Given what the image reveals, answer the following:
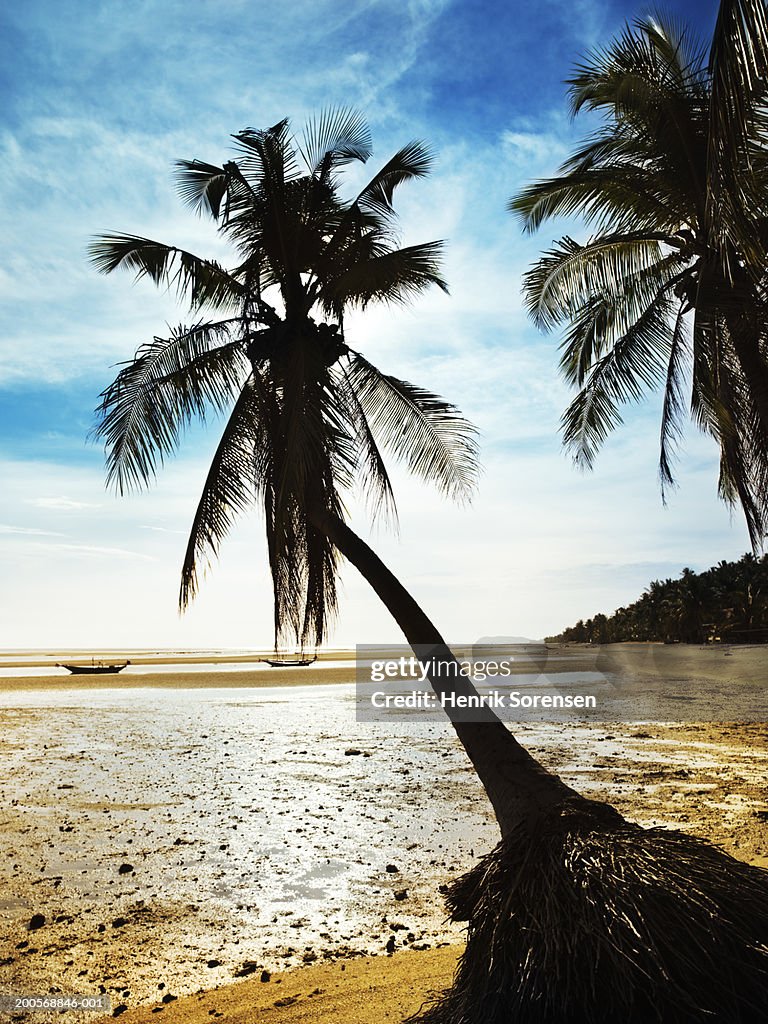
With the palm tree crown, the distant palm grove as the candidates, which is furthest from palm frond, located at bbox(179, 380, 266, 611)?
the distant palm grove

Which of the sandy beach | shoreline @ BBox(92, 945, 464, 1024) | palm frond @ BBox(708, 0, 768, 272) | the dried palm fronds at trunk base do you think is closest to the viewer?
palm frond @ BBox(708, 0, 768, 272)

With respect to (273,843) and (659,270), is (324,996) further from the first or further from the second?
(659,270)

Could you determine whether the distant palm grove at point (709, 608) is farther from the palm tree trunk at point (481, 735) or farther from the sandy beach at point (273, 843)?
the palm tree trunk at point (481, 735)

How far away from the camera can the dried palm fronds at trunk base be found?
3090 mm

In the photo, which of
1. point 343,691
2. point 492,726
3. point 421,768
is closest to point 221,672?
point 343,691

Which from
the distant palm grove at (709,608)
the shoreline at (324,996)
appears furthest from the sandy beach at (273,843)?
the distant palm grove at (709,608)

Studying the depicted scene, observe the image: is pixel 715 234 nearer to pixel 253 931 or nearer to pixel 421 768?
pixel 253 931

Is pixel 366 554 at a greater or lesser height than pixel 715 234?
lesser

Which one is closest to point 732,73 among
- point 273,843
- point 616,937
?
point 616,937

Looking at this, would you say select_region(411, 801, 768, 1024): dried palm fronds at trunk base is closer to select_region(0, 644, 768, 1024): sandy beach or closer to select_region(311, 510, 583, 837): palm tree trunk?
select_region(311, 510, 583, 837): palm tree trunk

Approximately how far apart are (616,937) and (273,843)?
6.44 m

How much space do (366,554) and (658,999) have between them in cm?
354

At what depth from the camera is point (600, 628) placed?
413 feet

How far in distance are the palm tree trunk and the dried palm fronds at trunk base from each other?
0.53m
